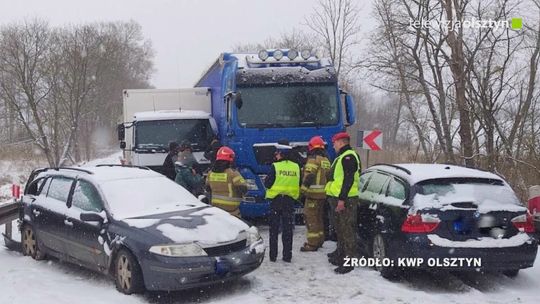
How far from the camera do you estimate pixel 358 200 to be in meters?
7.79

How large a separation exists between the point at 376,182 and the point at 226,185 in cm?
216

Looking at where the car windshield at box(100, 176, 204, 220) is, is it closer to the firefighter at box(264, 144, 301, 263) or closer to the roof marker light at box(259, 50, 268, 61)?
the firefighter at box(264, 144, 301, 263)

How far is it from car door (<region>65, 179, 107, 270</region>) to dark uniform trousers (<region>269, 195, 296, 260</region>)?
2.41 meters

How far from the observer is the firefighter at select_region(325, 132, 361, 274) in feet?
23.5

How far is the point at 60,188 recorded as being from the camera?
25.8 feet

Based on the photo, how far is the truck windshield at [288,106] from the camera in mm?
10195

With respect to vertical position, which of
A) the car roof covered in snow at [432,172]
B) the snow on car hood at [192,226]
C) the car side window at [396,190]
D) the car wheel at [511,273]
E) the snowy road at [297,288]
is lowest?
the snowy road at [297,288]

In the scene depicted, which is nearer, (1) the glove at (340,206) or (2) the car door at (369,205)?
(1) the glove at (340,206)

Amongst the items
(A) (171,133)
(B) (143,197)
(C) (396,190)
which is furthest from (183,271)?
(A) (171,133)

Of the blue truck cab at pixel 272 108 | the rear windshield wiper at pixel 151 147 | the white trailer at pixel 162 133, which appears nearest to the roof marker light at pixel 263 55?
the blue truck cab at pixel 272 108

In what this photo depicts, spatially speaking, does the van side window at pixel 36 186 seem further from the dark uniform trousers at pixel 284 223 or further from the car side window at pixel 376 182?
the car side window at pixel 376 182

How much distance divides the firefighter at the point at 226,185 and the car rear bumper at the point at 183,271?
1.83 m

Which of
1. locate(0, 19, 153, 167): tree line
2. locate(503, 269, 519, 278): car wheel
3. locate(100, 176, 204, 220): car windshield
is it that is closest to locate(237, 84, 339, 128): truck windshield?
locate(100, 176, 204, 220): car windshield

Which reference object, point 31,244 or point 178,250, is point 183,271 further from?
point 31,244
